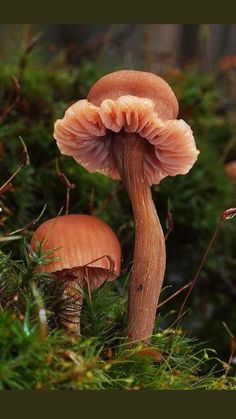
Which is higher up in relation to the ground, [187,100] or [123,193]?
[187,100]

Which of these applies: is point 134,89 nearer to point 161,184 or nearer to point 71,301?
point 71,301

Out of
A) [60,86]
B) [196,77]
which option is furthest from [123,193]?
[196,77]

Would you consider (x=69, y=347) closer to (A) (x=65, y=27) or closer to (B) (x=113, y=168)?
(B) (x=113, y=168)

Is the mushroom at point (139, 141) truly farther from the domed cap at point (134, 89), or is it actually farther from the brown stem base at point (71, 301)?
the brown stem base at point (71, 301)

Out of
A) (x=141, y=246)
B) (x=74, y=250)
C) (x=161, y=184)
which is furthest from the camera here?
(x=161, y=184)

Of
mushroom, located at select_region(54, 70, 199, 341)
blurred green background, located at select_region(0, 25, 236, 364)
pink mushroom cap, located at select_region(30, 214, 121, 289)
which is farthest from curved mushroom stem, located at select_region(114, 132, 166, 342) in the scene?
blurred green background, located at select_region(0, 25, 236, 364)

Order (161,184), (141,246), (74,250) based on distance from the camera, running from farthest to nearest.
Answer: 1. (161,184)
2. (141,246)
3. (74,250)

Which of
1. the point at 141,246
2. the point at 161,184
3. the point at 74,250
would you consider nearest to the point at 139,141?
the point at 141,246
